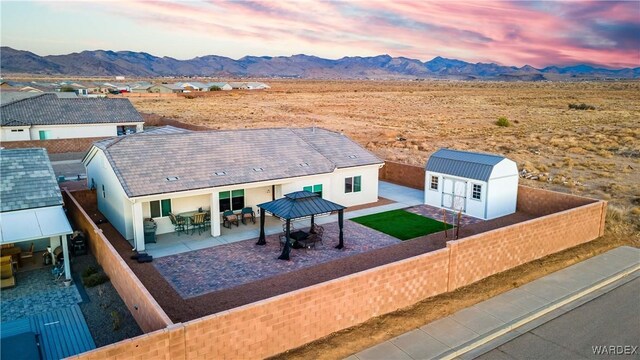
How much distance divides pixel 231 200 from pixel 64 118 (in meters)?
28.3

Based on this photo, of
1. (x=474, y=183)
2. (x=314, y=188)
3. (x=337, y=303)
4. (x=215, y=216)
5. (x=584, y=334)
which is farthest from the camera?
(x=314, y=188)

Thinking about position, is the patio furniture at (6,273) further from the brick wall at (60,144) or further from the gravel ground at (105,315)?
the brick wall at (60,144)

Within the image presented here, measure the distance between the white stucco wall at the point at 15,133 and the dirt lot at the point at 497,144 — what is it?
20160 millimetres

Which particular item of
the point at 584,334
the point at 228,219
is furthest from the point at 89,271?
the point at 584,334

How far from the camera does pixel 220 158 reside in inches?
837

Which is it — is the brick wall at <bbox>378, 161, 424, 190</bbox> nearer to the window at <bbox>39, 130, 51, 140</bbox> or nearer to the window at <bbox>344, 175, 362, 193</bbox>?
the window at <bbox>344, 175, 362, 193</bbox>

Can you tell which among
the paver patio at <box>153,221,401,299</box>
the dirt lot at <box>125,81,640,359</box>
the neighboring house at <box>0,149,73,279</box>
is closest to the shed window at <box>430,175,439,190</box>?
the paver patio at <box>153,221,401,299</box>

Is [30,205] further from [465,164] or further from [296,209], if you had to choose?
[465,164]

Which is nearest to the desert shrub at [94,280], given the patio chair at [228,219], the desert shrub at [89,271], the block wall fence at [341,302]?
the desert shrub at [89,271]

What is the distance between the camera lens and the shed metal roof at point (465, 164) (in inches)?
858

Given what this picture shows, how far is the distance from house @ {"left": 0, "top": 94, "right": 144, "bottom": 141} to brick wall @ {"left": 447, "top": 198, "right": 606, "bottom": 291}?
37809 mm

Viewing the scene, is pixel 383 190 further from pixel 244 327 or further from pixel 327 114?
pixel 327 114

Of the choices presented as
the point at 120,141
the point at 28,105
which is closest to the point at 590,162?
the point at 120,141

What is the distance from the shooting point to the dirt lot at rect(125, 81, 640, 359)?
12656mm
